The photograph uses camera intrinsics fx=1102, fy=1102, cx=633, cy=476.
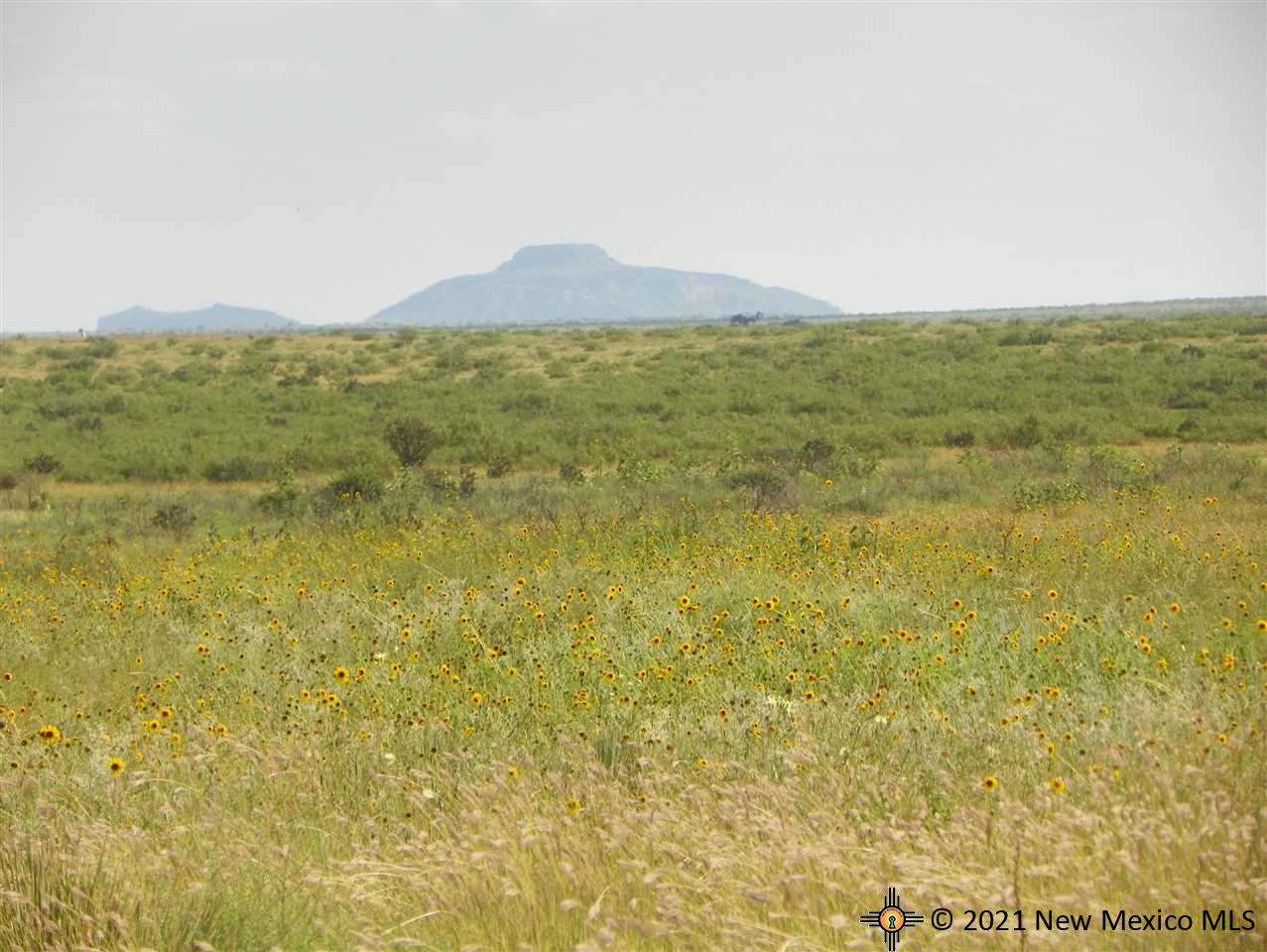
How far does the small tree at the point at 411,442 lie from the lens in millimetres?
24906

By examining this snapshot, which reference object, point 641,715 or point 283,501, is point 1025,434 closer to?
point 283,501

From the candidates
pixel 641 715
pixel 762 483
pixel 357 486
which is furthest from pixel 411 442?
pixel 641 715

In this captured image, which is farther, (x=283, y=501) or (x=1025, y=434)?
(x=1025, y=434)

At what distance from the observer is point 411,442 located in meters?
25.1

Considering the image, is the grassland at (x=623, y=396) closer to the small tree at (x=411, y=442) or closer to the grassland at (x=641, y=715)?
the small tree at (x=411, y=442)

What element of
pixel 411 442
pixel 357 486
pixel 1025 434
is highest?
pixel 411 442

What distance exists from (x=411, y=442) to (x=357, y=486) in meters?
8.53

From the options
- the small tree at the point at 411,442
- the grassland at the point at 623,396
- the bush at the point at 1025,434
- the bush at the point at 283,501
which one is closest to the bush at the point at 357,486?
the bush at the point at 283,501

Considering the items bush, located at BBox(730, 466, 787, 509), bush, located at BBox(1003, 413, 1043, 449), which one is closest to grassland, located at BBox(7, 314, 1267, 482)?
bush, located at BBox(1003, 413, 1043, 449)

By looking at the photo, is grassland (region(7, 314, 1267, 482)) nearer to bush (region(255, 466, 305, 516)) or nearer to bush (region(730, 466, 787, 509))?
bush (region(730, 466, 787, 509))

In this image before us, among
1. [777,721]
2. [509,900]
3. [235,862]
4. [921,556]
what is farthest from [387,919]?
[921,556]

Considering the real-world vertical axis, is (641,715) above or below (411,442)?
below

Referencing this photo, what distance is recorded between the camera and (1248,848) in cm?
306

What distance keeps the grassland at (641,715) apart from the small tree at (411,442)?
877cm
